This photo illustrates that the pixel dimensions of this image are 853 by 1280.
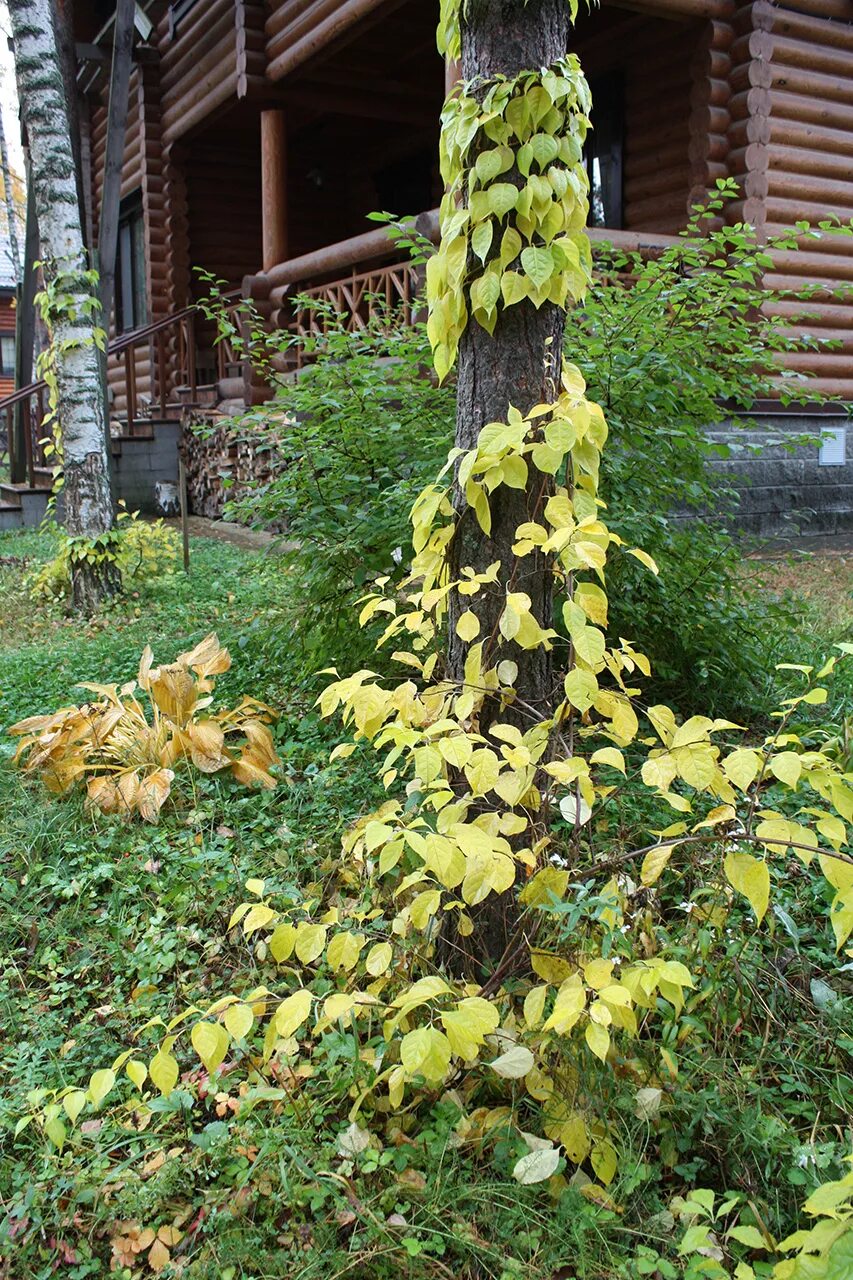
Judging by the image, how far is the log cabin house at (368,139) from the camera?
8781 millimetres

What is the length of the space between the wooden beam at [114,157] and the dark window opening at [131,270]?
5.32 metres

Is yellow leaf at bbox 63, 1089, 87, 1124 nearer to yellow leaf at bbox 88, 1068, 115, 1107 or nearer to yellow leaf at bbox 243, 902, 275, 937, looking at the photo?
yellow leaf at bbox 88, 1068, 115, 1107

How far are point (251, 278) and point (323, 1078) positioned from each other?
9839mm

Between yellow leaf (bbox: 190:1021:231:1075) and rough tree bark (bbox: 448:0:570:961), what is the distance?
785 millimetres

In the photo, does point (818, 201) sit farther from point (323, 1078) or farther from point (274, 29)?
point (323, 1078)

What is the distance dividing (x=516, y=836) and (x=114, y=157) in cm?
913

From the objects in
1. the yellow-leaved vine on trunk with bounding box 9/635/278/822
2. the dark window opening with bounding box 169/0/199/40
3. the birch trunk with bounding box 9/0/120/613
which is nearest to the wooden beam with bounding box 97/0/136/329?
the birch trunk with bounding box 9/0/120/613

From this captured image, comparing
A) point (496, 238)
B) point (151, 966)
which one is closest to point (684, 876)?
point (151, 966)

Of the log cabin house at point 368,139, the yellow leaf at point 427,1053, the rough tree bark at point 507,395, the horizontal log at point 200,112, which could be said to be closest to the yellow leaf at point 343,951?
the yellow leaf at point 427,1053

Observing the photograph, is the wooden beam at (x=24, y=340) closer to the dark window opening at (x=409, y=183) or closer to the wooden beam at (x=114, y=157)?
the wooden beam at (x=114, y=157)

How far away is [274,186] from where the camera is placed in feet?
35.5

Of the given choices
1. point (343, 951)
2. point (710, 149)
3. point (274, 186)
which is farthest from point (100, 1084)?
point (274, 186)

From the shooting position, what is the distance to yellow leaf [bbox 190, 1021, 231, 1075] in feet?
5.50

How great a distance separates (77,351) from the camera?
24.6ft
